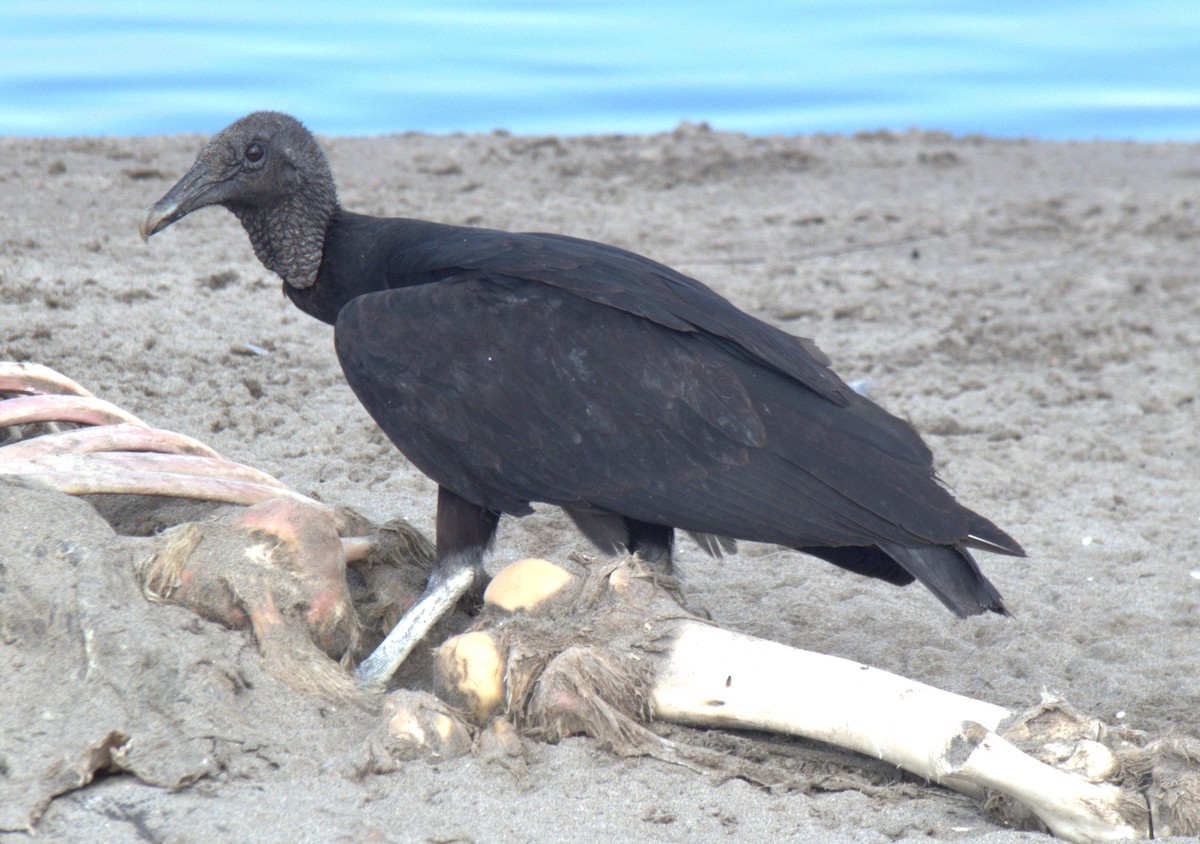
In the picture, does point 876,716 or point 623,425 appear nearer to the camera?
point 876,716

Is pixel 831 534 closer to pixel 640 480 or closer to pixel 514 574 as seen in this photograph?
pixel 640 480

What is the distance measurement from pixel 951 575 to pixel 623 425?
684 mm

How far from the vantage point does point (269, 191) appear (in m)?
3.17

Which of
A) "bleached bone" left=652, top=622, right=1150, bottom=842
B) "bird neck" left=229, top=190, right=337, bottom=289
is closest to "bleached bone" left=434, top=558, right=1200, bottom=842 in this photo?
"bleached bone" left=652, top=622, right=1150, bottom=842

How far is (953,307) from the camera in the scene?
5.75m

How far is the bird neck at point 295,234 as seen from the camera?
123 inches

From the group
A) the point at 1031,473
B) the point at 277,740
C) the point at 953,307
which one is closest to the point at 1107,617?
the point at 1031,473

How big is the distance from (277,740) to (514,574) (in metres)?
0.56

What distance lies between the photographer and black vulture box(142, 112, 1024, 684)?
2.57 meters

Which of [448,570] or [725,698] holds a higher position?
[448,570]

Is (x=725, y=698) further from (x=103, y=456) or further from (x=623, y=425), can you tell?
(x=103, y=456)

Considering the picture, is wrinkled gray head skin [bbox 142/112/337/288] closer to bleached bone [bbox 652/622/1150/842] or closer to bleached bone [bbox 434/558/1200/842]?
bleached bone [bbox 434/558/1200/842]

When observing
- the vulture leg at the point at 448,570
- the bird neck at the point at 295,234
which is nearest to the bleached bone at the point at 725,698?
the vulture leg at the point at 448,570

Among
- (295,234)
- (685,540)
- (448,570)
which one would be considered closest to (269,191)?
(295,234)
